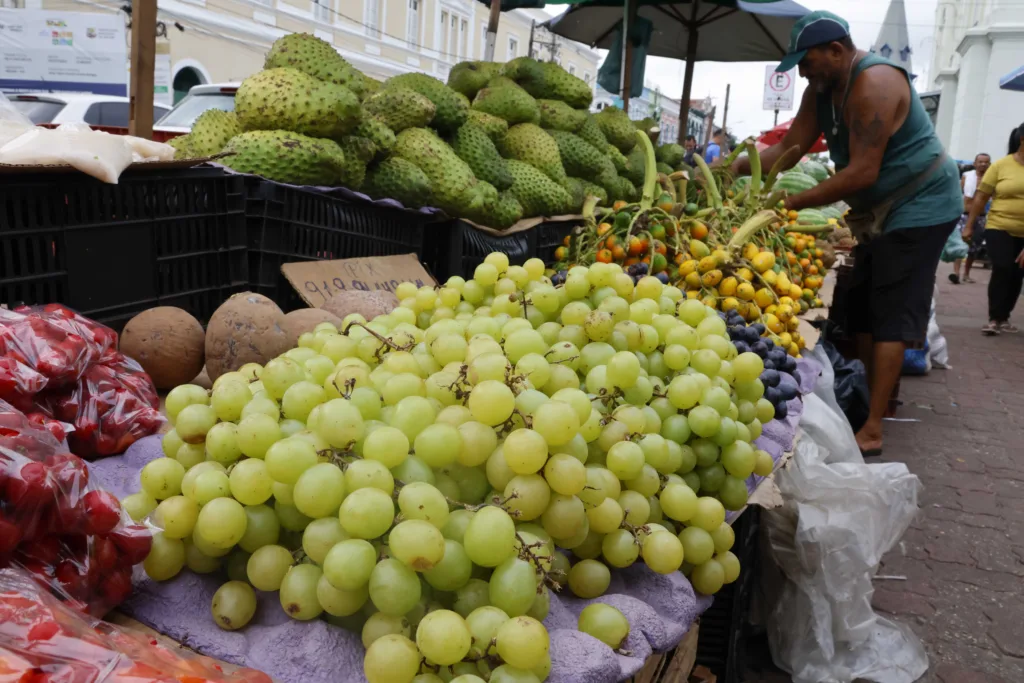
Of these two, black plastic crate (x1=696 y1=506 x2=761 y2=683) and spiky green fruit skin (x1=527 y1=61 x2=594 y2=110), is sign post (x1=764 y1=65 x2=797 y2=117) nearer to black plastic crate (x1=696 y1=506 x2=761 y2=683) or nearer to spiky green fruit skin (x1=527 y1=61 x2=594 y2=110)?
spiky green fruit skin (x1=527 y1=61 x2=594 y2=110)

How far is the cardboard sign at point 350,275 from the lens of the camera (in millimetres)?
2369

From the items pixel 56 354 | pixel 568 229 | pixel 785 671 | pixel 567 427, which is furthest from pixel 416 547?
pixel 568 229

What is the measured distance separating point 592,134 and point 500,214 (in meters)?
1.54

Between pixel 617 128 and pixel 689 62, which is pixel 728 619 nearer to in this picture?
pixel 617 128

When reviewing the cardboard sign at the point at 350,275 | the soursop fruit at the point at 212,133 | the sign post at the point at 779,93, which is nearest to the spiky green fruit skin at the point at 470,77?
the soursop fruit at the point at 212,133

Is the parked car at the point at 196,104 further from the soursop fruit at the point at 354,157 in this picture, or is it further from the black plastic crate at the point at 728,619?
the black plastic crate at the point at 728,619

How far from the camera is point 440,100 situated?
3.62m

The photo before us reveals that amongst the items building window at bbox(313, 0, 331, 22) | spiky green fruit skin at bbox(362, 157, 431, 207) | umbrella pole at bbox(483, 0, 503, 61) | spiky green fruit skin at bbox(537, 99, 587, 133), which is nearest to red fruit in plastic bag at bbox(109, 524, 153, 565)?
spiky green fruit skin at bbox(362, 157, 431, 207)

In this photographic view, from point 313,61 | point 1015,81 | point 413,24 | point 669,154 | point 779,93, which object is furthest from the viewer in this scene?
point 413,24

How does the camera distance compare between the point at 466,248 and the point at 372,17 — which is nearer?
the point at 466,248

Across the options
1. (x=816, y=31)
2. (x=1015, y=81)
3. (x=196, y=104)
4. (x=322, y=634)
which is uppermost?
(x=1015, y=81)

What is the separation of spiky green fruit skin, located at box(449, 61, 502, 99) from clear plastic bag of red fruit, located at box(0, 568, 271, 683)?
3953 millimetres

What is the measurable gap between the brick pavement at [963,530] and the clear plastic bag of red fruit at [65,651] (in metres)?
2.00

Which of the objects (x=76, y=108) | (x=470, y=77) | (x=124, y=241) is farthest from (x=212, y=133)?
(x=76, y=108)
